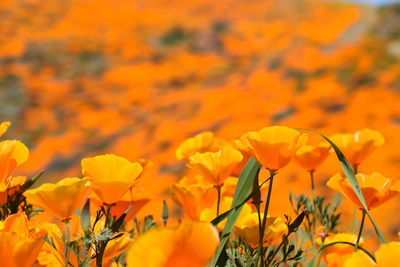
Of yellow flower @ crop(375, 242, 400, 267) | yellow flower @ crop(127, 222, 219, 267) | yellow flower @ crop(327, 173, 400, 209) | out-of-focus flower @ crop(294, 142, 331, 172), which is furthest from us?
out-of-focus flower @ crop(294, 142, 331, 172)

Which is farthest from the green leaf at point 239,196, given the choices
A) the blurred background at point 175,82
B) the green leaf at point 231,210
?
the blurred background at point 175,82

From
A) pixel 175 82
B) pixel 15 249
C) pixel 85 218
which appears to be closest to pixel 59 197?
pixel 85 218

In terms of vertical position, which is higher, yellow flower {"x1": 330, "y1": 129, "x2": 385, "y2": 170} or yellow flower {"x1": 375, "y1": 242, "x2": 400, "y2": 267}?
yellow flower {"x1": 375, "y1": 242, "x2": 400, "y2": 267}

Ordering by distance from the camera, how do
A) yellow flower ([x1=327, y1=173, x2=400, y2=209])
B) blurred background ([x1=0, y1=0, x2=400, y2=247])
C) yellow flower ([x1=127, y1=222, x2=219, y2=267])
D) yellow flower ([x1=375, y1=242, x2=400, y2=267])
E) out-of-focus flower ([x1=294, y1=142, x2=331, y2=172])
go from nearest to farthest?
yellow flower ([x1=127, y1=222, x2=219, y2=267]) < yellow flower ([x1=375, y1=242, x2=400, y2=267]) < yellow flower ([x1=327, y1=173, x2=400, y2=209]) < out-of-focus flower ([x1=294, y1=142, x2=331, y2=172]) < blurred background ([x1=0, y1=0, x2=400, y2=247])

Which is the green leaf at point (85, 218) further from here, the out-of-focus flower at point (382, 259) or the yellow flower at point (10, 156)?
the out-of-focus flower at point (382, 259)

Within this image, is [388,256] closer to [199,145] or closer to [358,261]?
[358,261]

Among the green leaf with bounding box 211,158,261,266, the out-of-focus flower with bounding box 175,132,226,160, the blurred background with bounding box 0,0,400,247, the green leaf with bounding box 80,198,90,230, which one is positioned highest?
the green leaf with bounding box 80,198,90,230

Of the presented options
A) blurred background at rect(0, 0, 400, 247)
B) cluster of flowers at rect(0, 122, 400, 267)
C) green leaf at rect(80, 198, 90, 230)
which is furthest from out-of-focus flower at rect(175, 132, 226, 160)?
blurred background at rect(0, 0, 400, 247)

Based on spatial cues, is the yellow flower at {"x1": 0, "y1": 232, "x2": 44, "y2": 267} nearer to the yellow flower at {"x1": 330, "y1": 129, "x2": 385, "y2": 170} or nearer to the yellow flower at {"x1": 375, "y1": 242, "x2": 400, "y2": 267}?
the yellow flower at {"x1": 375, "y1": 242, "x2": 400, "y2": 267}
